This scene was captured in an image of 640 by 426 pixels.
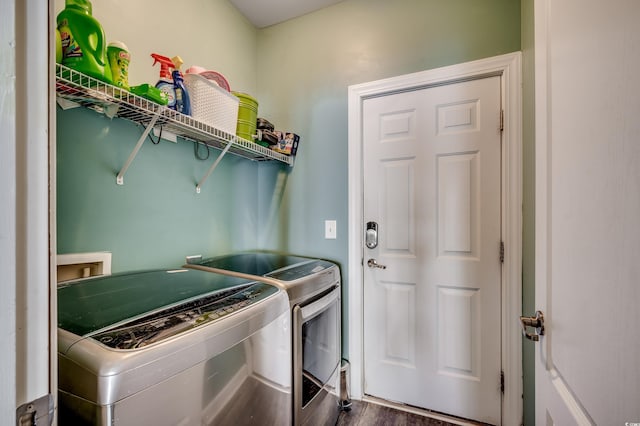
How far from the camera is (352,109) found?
1777mm

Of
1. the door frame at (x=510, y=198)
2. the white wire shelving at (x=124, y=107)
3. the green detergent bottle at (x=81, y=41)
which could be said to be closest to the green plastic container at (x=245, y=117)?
the white wire shelving at (x=124, y=107)

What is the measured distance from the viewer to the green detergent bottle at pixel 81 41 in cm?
87

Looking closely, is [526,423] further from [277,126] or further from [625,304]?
[277,126]

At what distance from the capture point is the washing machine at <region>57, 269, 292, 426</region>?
1.81 ft

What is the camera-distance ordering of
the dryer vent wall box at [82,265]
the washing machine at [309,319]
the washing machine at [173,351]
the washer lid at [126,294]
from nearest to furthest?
the washing machine at [173,351]
the washer lid at [126,294]
the dryer vent wall box at [82,265]
the washing machine at [309,319]

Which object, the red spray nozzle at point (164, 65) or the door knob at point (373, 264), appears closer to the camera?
the red spray nozzle at point (164, 65)

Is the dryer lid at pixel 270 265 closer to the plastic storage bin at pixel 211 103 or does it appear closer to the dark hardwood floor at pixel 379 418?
the plastic storage bin at pixel 211 103

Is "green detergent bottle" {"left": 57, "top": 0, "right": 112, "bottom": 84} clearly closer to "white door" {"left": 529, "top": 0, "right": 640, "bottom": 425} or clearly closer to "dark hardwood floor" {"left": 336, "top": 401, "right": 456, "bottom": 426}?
"white door" {"left": 529, "top": 0, "right": 640, "bottom": 425}

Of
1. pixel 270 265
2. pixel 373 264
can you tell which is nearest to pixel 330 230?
pixel 373 264

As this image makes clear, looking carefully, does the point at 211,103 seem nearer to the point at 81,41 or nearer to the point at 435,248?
the point at 81,41

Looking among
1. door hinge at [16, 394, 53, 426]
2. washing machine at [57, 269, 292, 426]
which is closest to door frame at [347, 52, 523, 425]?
washing machine at [57, 269, 292, 426]

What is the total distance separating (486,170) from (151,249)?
1.80m

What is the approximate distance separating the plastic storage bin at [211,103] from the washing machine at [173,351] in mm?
736

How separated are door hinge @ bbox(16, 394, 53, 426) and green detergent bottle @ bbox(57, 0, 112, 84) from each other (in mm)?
945
